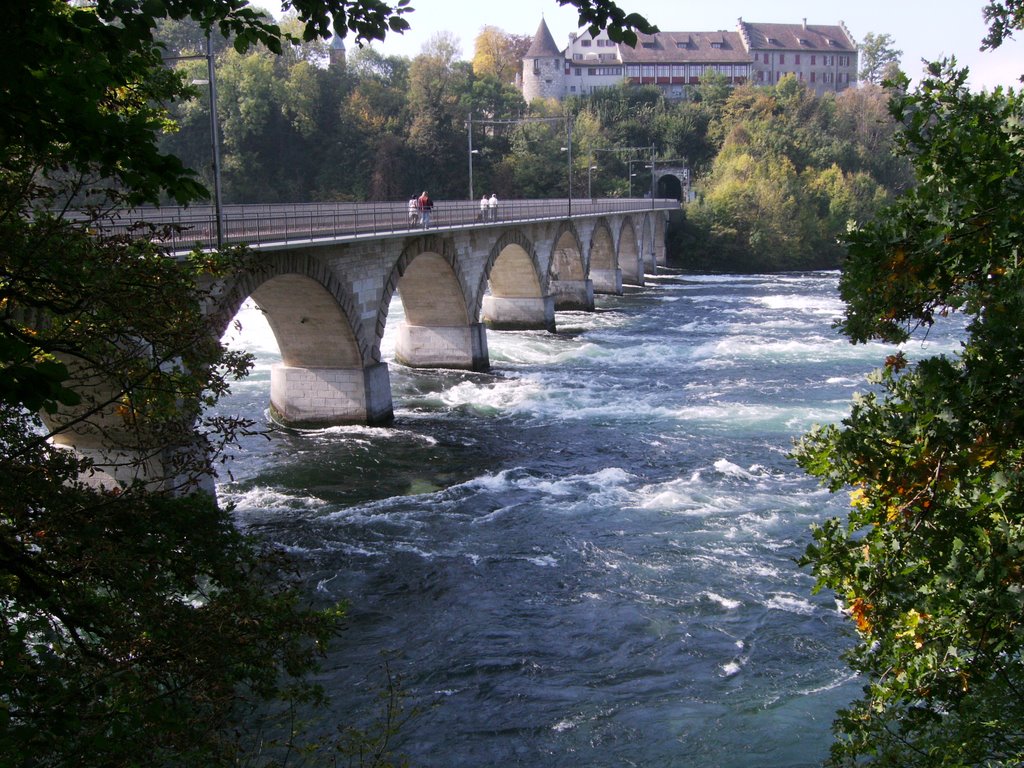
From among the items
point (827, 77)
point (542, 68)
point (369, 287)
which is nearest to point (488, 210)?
point (369, 287)

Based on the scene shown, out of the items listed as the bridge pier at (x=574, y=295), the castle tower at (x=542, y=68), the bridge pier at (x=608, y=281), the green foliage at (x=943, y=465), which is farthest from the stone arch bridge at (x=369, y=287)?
the castle tower at (x=542, y=68)

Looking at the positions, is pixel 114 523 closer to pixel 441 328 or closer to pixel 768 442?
pixel 768 442

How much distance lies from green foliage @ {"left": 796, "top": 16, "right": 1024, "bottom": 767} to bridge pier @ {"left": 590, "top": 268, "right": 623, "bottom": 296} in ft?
184

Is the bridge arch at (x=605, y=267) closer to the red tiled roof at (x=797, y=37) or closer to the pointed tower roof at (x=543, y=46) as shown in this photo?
the pointed tower roof at (x=543, y=46)

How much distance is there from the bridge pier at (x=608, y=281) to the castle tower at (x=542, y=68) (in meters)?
51.6

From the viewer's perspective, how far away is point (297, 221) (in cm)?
2723

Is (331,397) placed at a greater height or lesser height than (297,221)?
lesser

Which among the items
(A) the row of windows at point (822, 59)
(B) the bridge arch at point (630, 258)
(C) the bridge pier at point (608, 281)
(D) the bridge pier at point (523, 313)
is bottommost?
(D) the bridge pier at point (523, 313)

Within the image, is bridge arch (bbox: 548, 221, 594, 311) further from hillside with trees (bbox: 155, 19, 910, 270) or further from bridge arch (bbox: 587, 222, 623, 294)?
hillside with trees (bbox: 155, 19, 910, 270)

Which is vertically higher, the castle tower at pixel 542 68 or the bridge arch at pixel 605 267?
the castle tower at pixel 542 68

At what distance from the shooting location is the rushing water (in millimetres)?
12258

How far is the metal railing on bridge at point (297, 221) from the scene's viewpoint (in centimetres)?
2025

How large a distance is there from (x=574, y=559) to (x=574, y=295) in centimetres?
3952

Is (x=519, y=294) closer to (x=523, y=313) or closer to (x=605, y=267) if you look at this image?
(x=523, y=313)
